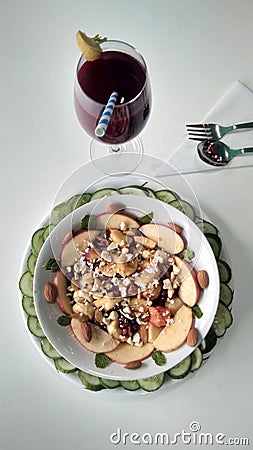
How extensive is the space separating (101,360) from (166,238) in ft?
0.84

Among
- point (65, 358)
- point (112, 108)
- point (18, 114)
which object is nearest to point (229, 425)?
point (65, 358)

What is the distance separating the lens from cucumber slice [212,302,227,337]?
1333 mm

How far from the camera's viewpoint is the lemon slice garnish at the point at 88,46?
3.84 ft

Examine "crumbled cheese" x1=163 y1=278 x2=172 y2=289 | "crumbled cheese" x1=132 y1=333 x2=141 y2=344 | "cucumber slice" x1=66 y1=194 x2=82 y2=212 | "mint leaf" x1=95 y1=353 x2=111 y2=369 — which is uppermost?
"cucumber slice" x1=66 y1=194 x2=82 y2=212

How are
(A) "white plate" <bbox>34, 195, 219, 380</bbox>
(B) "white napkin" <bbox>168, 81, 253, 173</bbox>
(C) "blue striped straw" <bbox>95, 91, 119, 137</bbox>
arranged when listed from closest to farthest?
(C) "blue striped straw" <bbox>95, 91, 119, 137</bbox> → (A) "white plate" <bbox>34, 195, 219, 380</bbox> → (B) "white napkin" <bbox>168, 81, 253, 173</bbox>

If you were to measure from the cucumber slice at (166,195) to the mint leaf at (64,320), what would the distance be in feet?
0.95

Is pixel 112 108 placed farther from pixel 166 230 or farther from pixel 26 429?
pixel 26 429

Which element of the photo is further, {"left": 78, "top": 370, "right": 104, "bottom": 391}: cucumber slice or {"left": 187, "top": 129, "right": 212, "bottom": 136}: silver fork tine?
{"left": 187, "top": 129, "right": 212, "bottom": 136}: silver fork tine

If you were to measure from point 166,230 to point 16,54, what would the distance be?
0.50 meters

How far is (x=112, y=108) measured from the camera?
118 cm

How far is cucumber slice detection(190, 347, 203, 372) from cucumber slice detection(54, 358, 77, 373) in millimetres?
218

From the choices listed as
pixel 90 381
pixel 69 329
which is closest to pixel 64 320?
pixel 69 329

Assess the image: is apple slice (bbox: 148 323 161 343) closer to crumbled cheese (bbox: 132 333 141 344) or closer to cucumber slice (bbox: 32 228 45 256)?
crumbled cheese (bbox: 132 333 141 344)

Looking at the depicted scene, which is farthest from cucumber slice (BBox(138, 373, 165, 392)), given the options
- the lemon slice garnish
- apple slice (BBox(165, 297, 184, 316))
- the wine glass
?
the lemon slice garnish
